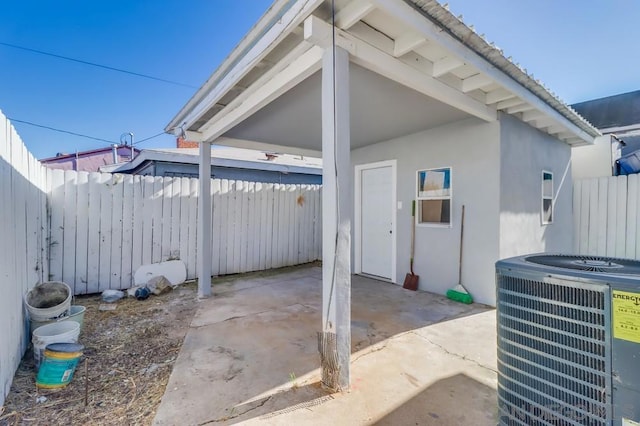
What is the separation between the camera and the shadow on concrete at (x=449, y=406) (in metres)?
1.86

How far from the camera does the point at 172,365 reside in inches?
103

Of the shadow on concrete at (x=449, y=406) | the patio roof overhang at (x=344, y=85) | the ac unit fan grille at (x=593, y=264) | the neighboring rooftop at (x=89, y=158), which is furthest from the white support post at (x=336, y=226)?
the neighboring rooftop at (x=89, y=158)

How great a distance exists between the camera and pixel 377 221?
5793mm

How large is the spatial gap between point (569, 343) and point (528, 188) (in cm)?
435

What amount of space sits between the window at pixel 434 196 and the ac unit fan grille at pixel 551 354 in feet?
11.6

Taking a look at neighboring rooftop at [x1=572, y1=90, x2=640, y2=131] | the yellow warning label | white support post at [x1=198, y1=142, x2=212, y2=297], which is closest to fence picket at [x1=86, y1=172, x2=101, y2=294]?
white support post at [x1=198, y1=142, x2=212, y2=297]

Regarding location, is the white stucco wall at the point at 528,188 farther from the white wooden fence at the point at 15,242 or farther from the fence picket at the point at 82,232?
the fence picket at the point at 82,232

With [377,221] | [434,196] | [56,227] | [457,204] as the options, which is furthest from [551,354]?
[56,227]

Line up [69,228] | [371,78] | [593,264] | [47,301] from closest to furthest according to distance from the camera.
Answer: [593,264]
[371,78]
[47,301]
[69,228]

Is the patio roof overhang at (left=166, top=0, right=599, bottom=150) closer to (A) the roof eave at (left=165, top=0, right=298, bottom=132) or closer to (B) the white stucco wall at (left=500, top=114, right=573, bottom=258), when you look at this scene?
(A) the roof eave at (left=165, top=0, right=298, bottom=132)

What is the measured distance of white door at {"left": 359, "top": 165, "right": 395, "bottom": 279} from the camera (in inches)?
218

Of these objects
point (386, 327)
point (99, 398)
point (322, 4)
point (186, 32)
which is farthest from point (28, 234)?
point (186, 32)

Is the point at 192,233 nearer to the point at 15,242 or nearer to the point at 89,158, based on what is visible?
the point at 15,242

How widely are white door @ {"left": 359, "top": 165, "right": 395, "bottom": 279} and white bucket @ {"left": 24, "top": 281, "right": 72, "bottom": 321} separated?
4.69m
